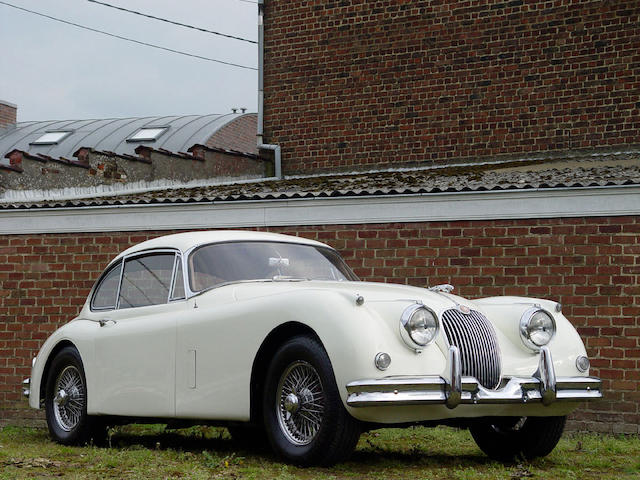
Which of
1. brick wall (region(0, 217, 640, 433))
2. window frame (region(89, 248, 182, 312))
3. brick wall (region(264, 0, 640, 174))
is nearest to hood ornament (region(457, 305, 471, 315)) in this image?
window frame (region(89, 248, 182, 312))

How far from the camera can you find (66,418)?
8.66m

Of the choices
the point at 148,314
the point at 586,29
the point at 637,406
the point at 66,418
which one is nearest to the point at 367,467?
the point at 148,314

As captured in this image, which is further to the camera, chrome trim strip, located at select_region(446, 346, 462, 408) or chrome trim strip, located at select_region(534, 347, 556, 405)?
chrome trim strip, located at select_region(534, 347, 556, 405)

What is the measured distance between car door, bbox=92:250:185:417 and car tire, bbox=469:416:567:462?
7.22ft

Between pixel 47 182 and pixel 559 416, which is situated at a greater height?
pixel 47 182

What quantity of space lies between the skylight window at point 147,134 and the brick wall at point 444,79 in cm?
1561

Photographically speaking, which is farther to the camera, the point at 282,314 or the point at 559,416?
the point at 559,416

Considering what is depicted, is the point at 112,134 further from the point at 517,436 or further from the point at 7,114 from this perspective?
the point at 517,436

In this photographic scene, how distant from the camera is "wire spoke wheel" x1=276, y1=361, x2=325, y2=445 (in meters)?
6.40

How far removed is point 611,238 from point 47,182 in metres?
11.5

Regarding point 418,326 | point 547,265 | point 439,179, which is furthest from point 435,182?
point 418,326

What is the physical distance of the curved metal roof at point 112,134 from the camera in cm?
3269

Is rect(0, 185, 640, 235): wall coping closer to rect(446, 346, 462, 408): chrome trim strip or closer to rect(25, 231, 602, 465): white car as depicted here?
rect(25, 231, 602, 465): white car

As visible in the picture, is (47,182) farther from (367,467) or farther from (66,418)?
(367,467)
